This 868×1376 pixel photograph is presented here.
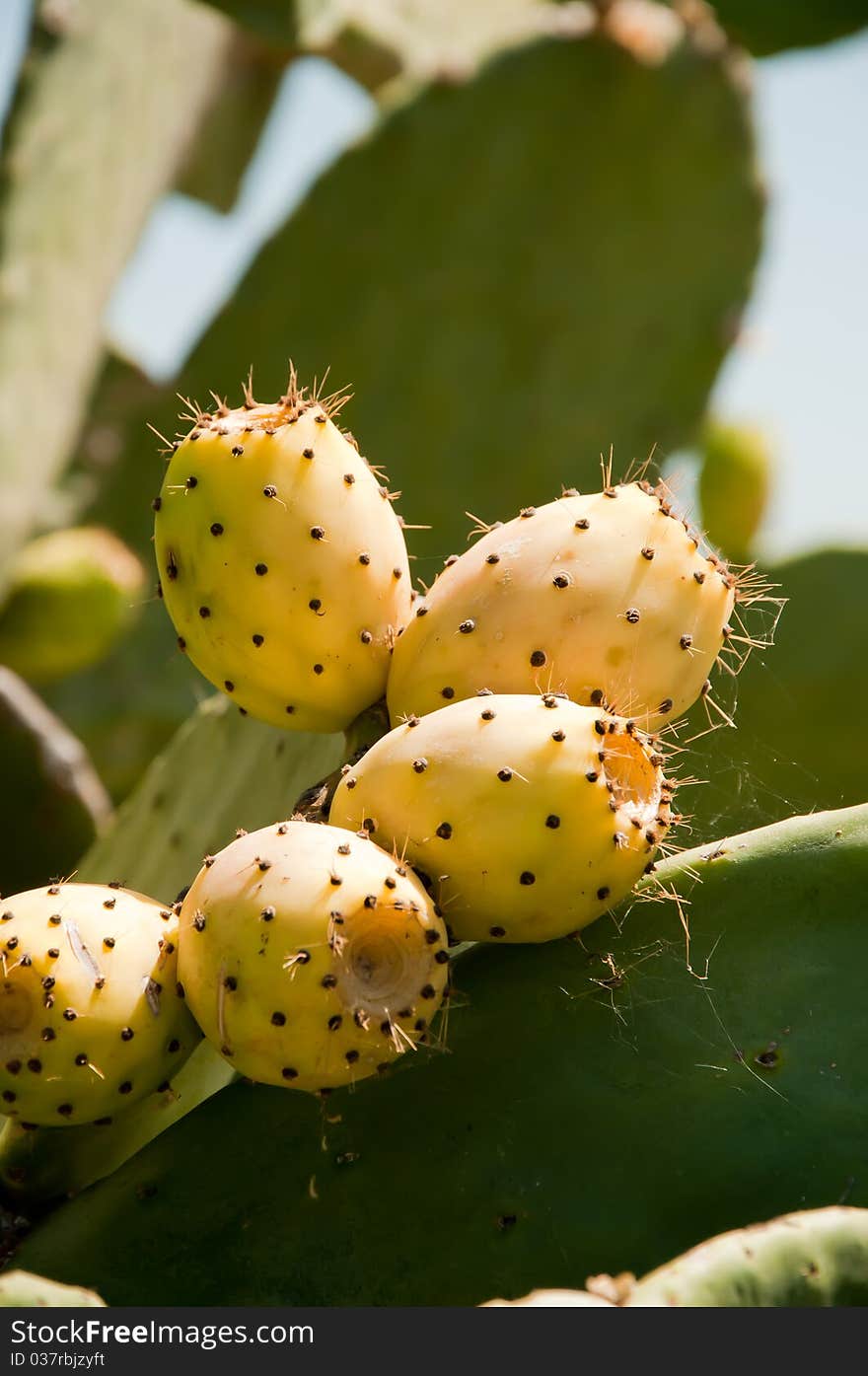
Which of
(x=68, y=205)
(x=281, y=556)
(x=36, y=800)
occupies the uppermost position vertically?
(x=281, y=556)

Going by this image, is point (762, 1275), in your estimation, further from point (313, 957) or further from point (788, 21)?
point (788, 21)

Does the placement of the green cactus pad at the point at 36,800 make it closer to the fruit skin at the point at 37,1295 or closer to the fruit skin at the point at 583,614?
the fruit skin at the point at 583,614

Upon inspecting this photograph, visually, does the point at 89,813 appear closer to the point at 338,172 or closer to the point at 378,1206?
the point at 378,1206

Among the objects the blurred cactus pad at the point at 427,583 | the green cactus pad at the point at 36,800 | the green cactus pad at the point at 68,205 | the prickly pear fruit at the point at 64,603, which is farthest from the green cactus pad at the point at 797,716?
the green cactus pad at the point at 68,205

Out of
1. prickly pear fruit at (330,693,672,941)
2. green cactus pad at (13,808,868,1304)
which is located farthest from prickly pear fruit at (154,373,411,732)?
green cactus pad at (13,808,868,1304)

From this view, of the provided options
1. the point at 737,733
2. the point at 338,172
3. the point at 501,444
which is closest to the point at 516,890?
the point at 737,733

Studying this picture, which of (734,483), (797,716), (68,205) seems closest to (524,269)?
(734,483)
